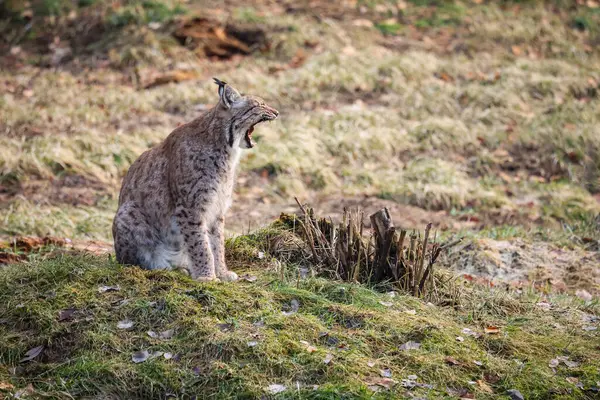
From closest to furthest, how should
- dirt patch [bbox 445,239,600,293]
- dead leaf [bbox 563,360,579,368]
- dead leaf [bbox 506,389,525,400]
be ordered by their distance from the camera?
dead leaf [bbox 506,389,525,400], dead leaf [bbox 563,360,579,368], dirt patch [bbox 445,239,600,293]

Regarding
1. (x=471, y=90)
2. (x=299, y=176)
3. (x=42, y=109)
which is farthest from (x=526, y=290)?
(x=42, y=109)

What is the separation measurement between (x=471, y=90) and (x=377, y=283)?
827cm

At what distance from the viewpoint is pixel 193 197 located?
22.4 feet

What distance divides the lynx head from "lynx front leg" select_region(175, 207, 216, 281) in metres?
0.70

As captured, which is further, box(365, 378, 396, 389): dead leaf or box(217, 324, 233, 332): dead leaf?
box(217, 324, 233, 332): dead leaf

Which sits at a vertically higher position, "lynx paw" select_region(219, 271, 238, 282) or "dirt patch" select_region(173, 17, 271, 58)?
"dirt patch" select_region(173, 17, 271, 58)

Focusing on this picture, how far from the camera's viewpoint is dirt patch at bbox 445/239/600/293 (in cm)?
862

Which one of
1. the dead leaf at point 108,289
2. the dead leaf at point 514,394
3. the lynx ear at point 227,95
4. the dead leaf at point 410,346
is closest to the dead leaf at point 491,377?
the dead leaf at point 514,394

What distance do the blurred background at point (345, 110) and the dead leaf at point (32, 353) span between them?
12.4 feet

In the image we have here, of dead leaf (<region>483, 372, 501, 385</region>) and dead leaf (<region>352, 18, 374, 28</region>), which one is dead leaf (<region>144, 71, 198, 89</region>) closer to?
dead leaf (<region>352, 18, 374, 28</region>)

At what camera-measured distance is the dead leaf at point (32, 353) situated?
18.9ft

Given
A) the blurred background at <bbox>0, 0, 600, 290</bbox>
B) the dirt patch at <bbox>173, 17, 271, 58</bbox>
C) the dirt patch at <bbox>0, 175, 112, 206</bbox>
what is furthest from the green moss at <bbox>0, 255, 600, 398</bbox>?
the dirt patch at <bbox>173, 17, 271, 58</bbox>

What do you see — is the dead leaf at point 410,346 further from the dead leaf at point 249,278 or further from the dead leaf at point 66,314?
the dead leaf at point 66,314

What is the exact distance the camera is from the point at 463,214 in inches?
440
